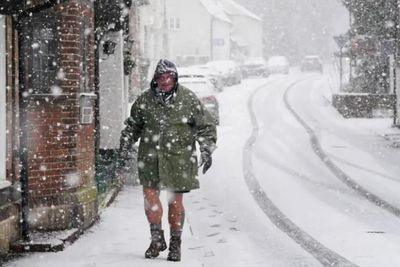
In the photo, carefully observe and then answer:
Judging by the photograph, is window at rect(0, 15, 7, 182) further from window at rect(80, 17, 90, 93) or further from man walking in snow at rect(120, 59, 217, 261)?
man walking in snow at rect(120, 59, 217, 261)

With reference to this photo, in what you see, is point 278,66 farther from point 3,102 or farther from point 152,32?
point 3,102

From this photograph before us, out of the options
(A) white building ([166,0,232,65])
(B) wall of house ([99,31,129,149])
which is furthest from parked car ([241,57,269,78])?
(B) wall of house ([99,31,129,149])

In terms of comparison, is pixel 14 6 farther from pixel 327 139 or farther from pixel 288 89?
pixel 288 89

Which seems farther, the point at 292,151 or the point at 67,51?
the point at 292,151

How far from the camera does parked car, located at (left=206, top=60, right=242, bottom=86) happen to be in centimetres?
4239

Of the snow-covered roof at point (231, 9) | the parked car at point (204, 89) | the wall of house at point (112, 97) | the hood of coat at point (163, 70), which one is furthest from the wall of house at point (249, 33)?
the hood of coat at point (163, 70)

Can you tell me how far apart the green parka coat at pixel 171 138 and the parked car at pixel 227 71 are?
34798 millimetres

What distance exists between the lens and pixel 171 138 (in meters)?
6.43

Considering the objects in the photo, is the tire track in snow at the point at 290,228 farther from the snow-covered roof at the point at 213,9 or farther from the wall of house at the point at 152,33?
the snow-covered roof at the point at 213,9

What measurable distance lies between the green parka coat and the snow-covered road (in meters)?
0.80

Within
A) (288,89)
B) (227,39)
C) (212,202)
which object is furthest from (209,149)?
(227,39)

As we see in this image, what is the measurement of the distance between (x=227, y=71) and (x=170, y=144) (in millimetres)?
37137

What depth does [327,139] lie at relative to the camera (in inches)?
774

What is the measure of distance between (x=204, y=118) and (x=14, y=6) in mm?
2248
